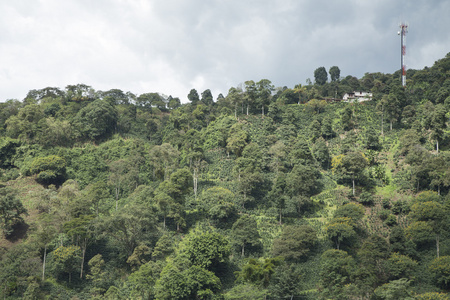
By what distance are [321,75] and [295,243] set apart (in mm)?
93104

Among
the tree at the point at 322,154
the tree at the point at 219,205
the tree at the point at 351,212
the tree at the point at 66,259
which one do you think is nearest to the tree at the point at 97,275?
the tree at the point at 66,259

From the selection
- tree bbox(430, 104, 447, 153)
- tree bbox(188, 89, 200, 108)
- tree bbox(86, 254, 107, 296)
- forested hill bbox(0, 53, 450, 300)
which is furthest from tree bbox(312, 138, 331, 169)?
tree bbox(188, 89, 200, 108)

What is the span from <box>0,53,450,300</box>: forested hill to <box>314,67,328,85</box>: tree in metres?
43.3

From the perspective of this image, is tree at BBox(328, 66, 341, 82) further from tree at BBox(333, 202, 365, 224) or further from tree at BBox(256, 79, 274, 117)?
tree at BBox(333, 202, 365, 224)

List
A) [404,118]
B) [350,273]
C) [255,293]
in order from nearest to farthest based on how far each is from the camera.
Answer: [255,293] → [350,273] → [404,118]

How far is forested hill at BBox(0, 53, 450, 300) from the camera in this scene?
37312 mm

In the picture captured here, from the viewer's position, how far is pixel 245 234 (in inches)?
1740

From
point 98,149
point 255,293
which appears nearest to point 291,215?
point 255,293

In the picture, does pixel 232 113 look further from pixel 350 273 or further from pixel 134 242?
pixel 350 273

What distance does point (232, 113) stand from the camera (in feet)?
270

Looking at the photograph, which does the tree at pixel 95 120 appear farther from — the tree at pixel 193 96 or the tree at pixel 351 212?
the tree at pixel 351 212

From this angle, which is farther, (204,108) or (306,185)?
(204,108)

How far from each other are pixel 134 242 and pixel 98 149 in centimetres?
3154

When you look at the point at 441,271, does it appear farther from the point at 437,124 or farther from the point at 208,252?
the point at 437,124
